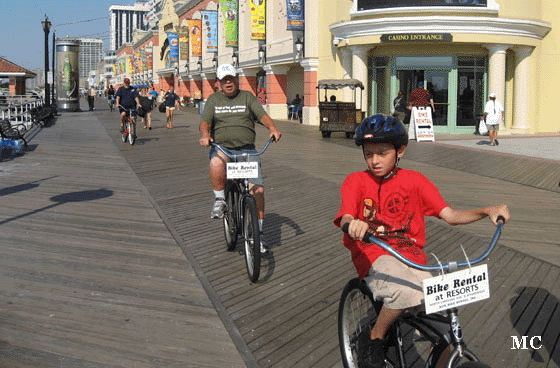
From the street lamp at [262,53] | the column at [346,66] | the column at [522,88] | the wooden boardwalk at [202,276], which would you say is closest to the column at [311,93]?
the column at [346,66]

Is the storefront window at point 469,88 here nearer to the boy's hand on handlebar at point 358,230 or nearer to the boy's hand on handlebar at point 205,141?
the boy's hand on handlebar at point 205,141

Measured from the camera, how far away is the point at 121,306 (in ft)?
14.9

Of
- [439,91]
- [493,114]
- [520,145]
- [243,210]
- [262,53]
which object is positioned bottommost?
[243,210]

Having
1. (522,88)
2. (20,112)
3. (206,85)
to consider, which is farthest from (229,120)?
(206,85)

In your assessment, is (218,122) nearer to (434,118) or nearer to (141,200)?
(141,200)

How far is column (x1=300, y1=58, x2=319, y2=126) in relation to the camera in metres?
28.4

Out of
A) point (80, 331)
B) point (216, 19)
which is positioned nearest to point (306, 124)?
point (216, 19)

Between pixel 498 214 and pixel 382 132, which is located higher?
pixel 382 132

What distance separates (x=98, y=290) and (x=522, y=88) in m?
22.1

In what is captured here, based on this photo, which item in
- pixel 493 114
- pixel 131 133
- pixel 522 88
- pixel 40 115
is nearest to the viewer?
pixel 131 133

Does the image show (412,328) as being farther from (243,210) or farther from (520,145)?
(520,145)

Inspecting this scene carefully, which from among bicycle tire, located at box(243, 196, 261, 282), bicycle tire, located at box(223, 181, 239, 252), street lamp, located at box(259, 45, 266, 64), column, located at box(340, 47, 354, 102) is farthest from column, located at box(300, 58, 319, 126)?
bicycle tire, located at box(243, 196, 261, 282)

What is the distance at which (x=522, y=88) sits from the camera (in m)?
23.6

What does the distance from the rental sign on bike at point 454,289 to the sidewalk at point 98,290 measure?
60.2 inches
